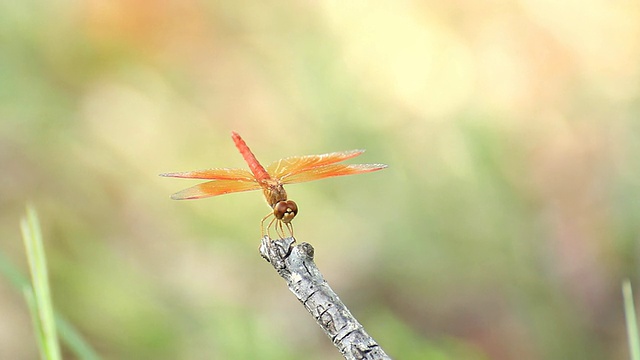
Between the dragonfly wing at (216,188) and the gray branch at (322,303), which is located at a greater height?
the dragonfly wing at (216,188)

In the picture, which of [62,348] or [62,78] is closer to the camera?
[62,348]

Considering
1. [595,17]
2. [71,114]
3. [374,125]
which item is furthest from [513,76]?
[71,114]

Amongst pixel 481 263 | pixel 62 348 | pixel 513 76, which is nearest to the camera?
pixel 62 348

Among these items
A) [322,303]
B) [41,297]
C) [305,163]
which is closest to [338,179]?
[305,163]

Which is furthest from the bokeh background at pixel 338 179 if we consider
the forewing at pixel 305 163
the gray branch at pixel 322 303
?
the gray branch at pixel 322 303

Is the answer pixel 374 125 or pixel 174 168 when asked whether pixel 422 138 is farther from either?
pixel 174 168

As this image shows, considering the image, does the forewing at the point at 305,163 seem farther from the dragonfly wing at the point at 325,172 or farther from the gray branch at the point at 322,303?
the gray branch at the point at 322,303

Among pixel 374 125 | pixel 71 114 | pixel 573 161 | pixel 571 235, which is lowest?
pixel 571 235

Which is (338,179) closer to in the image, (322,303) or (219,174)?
(219,174)
